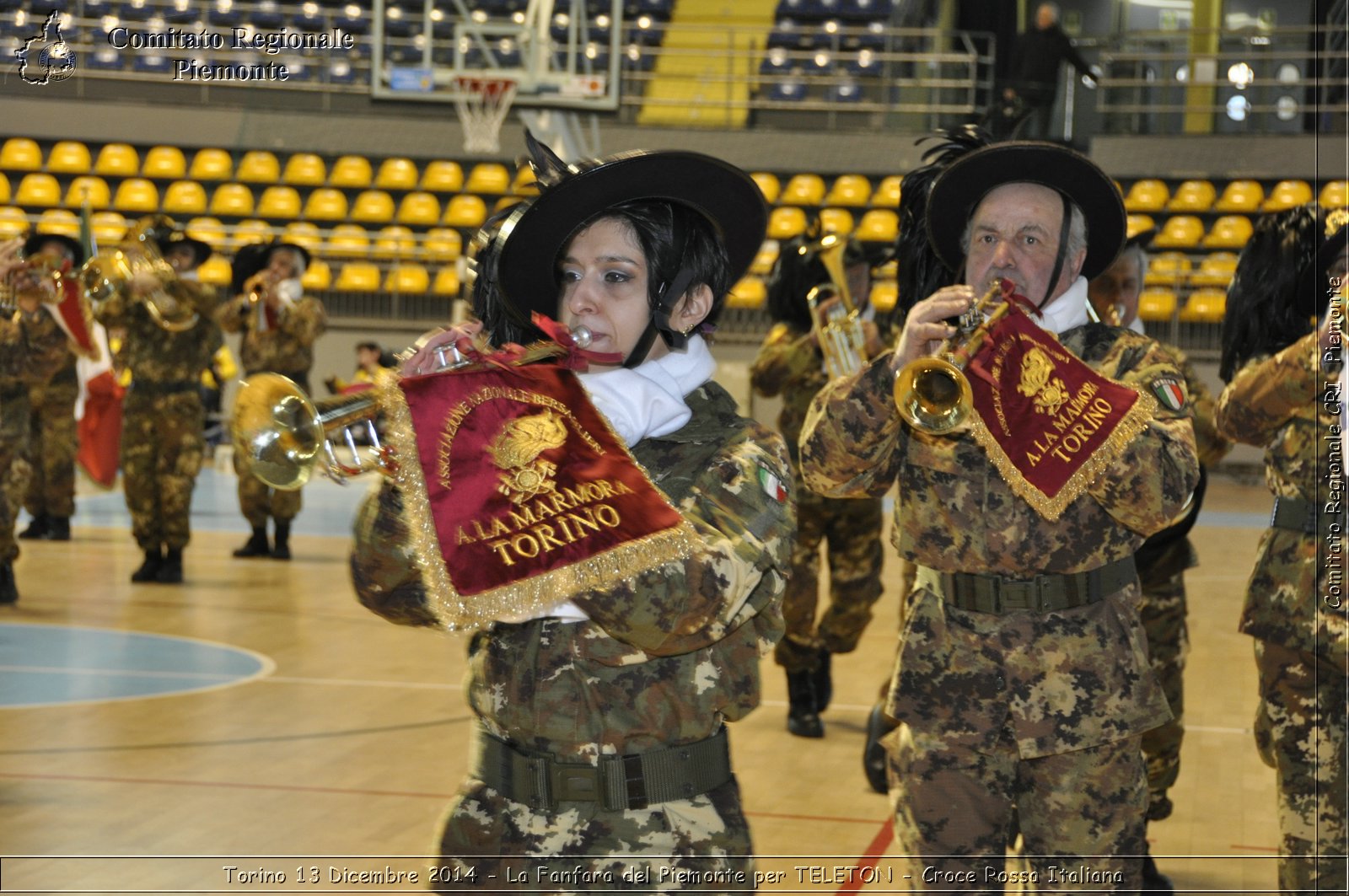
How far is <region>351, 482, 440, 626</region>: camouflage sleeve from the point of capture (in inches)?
84.1

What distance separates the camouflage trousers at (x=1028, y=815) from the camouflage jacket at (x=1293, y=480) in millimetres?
975

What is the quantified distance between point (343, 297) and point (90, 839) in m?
14.1

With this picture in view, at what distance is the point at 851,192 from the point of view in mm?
18516

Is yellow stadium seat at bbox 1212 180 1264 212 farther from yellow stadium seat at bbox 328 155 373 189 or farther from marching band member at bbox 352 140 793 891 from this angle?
marching band member at bbox 352 140 793 891

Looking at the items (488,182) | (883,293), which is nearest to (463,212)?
(488,182)

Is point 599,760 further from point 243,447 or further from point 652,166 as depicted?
point 652,166

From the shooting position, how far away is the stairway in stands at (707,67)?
19.0m

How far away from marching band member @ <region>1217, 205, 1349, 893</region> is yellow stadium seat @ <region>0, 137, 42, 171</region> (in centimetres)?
1582

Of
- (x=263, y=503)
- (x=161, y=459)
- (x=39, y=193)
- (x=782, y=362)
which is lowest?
(x=263, y=503)

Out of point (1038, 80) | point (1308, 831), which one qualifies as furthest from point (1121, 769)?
point (1038, 80)

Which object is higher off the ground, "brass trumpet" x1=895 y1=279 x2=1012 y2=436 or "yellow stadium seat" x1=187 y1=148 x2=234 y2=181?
"yellow stadium seat" x1=187 y1=148 x2=234 y2=181

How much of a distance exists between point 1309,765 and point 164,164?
666 inches

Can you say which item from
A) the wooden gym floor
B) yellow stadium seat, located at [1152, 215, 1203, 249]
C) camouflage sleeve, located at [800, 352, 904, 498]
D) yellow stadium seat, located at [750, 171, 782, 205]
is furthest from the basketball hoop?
camouflage sleeve, located at [800, 352, 904, 498]

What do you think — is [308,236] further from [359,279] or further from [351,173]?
[351,173]
